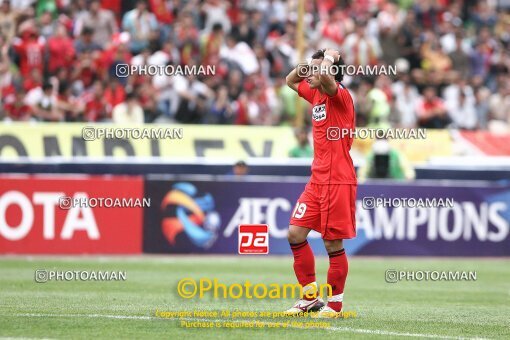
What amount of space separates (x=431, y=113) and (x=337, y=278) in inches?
584

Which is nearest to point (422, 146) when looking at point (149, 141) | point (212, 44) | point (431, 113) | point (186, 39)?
point (431, 113)

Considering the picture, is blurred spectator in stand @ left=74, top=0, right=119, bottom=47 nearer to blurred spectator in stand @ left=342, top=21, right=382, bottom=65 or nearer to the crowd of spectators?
the crowd of spectators

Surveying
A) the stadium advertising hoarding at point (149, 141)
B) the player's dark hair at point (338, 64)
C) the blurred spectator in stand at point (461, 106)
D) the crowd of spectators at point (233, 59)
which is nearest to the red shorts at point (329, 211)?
the player's dark hair at point (338, 64)

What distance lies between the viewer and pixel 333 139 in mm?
10633

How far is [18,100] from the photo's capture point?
21203 mm

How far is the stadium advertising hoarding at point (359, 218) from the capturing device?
18766 millimetres

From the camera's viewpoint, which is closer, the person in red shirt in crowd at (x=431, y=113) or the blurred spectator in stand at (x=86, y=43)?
the blurred spectator in stand at (x=86, y=43)

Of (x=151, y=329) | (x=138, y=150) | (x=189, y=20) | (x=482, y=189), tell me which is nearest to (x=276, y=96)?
(x=189, y=20)

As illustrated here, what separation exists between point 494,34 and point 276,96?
7982 millimetres

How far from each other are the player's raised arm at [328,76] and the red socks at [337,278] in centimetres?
155

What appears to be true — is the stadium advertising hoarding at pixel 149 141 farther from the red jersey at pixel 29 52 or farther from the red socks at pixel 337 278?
the red socks at pixel 337 278

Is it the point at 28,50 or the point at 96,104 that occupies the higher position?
the point at 28,50

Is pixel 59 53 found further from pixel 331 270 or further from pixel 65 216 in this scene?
pixel 331 270

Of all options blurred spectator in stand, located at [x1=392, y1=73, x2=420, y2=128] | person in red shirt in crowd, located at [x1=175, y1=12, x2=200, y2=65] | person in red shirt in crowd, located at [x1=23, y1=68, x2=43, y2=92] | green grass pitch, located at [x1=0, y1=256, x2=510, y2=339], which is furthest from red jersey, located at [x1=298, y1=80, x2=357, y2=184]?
blurred spectator in stand, located at [x1=392, y1=73, x2=420, y2=128]
